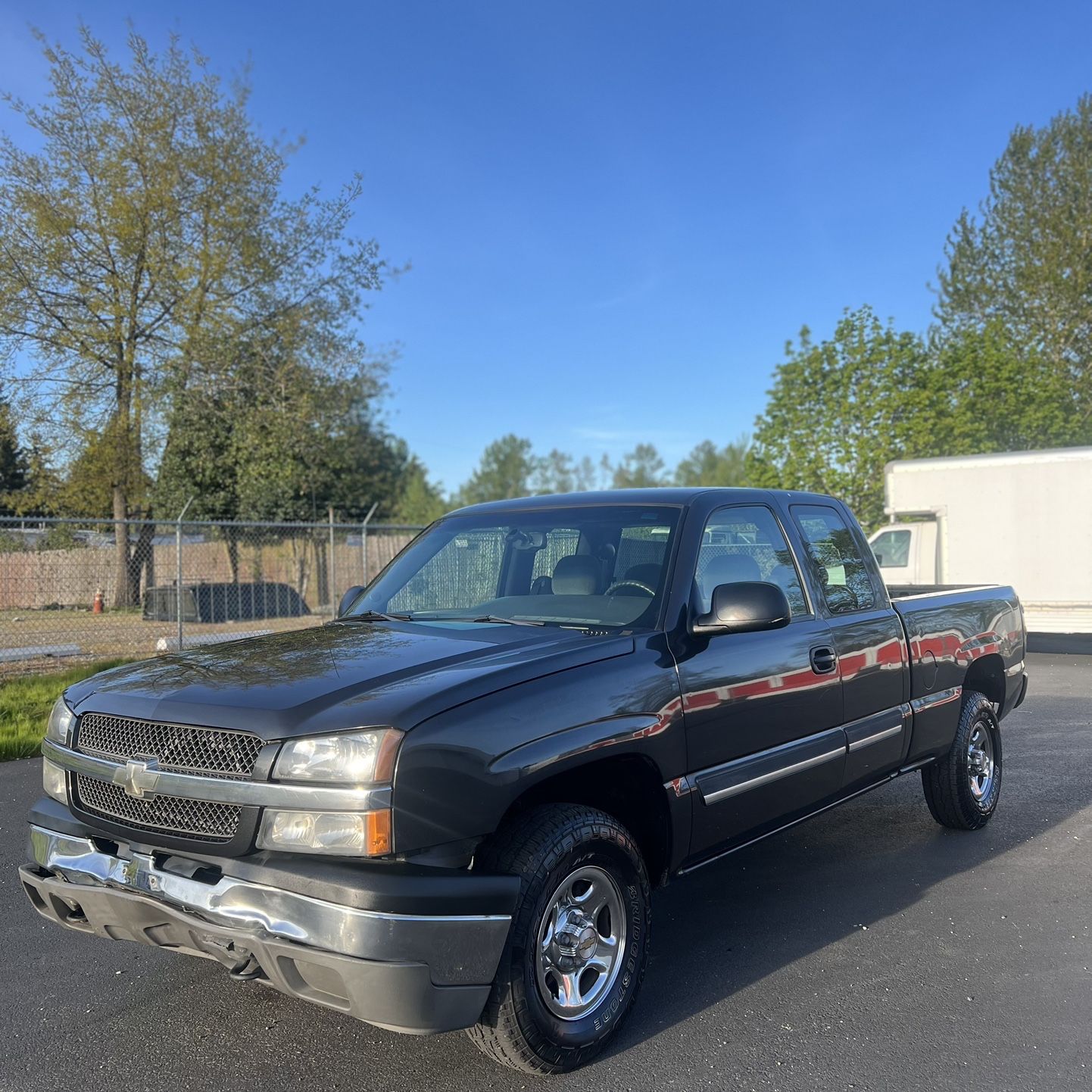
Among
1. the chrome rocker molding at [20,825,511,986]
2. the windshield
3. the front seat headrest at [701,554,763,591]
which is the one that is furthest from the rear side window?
the chrome rocker molding at [20,825,511,986]

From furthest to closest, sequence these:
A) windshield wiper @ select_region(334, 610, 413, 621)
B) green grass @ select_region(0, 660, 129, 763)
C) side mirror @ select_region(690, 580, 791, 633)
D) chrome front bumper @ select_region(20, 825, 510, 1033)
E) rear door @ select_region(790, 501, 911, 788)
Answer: green grass @ select_region(0, 660, 129, 763), rear door @ select_region(790, 501, 911, 788), windshield wiper @ select_region(334, 610, 413, 621), side mirror @ select_region(690, 580, 791, 633), chrome front bumper @ select_region(20, 825, 510, 1033)

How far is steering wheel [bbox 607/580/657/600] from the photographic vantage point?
12.8ft

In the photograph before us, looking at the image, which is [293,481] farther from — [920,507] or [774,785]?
[774,785]

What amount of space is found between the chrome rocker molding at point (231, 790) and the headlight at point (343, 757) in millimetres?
31

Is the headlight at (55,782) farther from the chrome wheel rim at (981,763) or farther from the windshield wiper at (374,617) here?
the chrome wheel rim at (981,763)

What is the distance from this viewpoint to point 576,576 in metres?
4.18

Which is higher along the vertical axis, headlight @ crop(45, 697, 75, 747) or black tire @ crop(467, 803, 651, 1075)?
headlight @ crop(45, 697, 75, 747)

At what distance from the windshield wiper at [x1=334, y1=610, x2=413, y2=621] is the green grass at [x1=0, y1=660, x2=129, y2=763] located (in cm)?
455

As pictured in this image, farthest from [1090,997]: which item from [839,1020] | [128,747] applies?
[128,747]

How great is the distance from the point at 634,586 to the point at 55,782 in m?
2.21

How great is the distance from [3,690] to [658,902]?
316 inches

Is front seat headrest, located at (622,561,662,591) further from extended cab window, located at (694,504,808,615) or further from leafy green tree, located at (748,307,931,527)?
leafy green tree, located at (748,307,931,527)

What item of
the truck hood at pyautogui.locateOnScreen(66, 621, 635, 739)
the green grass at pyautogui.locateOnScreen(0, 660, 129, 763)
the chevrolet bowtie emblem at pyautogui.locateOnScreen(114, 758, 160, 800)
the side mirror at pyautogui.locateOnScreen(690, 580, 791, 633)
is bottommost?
the green grass at pyautogui.locateOnScreen(0, 660, 129, 763)

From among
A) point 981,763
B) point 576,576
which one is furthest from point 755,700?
point 981,763
